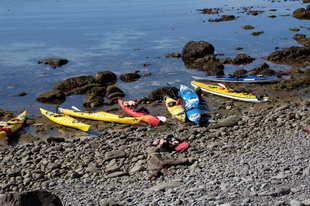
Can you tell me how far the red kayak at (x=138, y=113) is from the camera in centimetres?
1858

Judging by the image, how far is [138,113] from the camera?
20094 mm

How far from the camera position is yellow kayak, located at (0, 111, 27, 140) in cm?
1831

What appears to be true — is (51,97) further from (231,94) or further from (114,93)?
(231,94)

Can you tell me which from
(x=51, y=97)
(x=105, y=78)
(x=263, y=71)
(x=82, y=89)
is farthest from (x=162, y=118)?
(x=263, y=71)

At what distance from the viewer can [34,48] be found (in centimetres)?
4206

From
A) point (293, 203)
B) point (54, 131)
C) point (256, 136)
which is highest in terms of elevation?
point (293, 203)

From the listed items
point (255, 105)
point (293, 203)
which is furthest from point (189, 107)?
point (293, 203)

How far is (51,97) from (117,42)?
2069cm

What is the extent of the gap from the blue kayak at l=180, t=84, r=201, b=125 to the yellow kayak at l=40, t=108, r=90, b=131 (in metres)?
5.73

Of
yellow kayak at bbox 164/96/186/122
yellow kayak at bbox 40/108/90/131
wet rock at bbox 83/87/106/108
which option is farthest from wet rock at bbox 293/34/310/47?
yellow kayak at bbox 40/108/90/131

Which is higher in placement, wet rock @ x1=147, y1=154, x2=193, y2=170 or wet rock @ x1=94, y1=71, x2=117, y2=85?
wet rock @ x1=147, y1=154, x2=193, y2=170

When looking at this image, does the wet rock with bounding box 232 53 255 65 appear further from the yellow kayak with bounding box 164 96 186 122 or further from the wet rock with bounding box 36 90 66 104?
the wet rock with bounding box 36 90 66 104

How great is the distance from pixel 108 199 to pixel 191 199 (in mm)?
2669

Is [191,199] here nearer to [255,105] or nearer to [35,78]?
[255,105]
